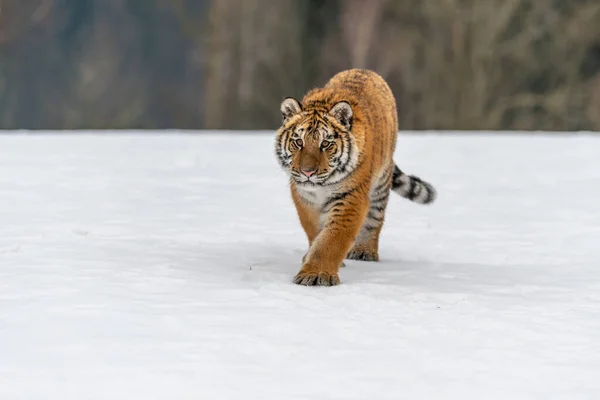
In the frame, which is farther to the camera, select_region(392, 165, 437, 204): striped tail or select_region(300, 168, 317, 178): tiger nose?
select_region(392, 165, 437, 204): striped tail

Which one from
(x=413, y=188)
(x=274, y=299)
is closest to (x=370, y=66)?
(x=413, y=188)

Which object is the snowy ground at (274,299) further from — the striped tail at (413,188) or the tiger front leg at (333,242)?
the striped tail at (413,188)

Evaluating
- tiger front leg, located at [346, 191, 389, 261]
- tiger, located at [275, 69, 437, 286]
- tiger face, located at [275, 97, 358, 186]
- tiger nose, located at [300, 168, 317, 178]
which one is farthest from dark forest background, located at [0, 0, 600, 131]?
tiger nose, located at [300, 168, 317, 178]

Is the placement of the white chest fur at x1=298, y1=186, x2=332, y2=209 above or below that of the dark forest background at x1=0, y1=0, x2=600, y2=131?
above

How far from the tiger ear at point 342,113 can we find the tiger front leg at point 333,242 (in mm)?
412

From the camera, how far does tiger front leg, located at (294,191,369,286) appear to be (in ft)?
20.1

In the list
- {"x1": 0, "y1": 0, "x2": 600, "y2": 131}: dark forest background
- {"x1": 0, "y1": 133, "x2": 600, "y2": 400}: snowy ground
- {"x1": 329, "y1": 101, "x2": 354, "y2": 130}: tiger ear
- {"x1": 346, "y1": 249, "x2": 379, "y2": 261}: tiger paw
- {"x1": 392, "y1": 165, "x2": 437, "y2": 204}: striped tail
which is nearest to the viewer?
{"x1": 0, "y1": 133, "x2": 600, "y2": 400}: snowy ground

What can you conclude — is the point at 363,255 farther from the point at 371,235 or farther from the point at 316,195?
the point at 316,195

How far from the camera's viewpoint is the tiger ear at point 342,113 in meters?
6.34

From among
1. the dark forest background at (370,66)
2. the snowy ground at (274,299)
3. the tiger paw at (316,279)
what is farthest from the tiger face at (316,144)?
the dark forest background at (370,66)

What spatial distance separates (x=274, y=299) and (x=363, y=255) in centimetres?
186

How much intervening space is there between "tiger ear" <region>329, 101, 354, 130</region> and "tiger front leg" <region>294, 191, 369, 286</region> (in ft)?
1.35

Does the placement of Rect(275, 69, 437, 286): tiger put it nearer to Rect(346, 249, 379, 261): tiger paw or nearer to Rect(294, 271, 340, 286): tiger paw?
Rect(294, 271, 340, 286): tiger paw

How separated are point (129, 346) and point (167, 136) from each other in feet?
45.6
